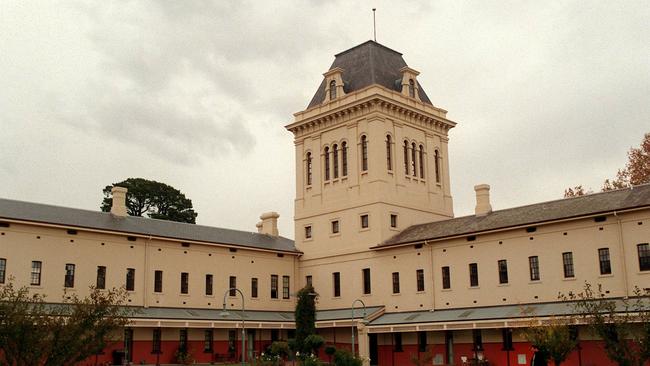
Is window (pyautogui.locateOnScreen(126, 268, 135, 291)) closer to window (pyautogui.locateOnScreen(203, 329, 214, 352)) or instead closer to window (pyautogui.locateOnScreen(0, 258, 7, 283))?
window (pyautogui.locateOnScreen(203, 329, 214, 352))

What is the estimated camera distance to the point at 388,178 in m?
53.3

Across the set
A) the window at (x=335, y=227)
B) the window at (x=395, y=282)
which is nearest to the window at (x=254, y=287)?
the window at (x=335, y=227)

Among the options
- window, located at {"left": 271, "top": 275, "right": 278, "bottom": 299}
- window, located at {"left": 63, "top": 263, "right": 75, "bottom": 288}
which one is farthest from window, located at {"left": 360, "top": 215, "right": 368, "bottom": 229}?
window, located at {"left": 63, "top": 263, "right": 75, "bottom": 288}

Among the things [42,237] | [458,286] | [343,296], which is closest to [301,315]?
[343,296]

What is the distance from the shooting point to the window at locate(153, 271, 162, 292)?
48.7m

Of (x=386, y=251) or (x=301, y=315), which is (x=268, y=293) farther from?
(x=386, y=251)

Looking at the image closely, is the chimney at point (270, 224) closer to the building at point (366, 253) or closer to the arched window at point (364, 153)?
the building at point (366, 253)

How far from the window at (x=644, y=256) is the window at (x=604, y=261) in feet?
5.51

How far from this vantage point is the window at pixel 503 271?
4369cm

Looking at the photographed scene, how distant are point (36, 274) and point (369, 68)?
2897 centimetres

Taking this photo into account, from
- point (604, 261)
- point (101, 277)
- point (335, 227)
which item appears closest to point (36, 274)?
point (101, 277)

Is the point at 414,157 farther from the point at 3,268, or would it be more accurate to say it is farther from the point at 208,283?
the point at 3,268

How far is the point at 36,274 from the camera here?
1699 inches

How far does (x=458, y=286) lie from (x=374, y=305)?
24.2ft
